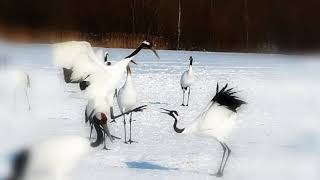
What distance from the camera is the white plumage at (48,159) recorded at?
225cm

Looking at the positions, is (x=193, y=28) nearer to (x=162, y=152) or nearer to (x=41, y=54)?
(x=41, y=54)

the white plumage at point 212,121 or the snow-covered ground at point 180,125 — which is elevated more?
the white plumage at point 212,121

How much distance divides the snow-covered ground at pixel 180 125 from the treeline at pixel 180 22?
22.4 feet

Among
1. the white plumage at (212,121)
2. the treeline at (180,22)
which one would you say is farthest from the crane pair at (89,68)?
the treeline at (180,22)

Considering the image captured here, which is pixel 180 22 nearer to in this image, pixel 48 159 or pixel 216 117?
pixel 216 117

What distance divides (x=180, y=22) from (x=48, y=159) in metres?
18.2

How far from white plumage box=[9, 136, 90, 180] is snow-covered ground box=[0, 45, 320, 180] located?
1.93 meters

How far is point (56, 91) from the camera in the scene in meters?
9.28

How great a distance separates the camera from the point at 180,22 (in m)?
20.3

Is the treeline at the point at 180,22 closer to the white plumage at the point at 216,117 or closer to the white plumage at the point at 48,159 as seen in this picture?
the white plumage at the point at 216,117

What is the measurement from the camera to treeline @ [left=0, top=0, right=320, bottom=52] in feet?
64.5

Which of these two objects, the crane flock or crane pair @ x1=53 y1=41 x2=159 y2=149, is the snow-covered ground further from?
crane pair @ x1=53 y1=41 x2=159 y2=149

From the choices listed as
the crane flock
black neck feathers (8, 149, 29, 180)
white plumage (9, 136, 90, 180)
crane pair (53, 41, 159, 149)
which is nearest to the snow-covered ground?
the crane flock

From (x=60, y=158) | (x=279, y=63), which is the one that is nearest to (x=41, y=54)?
(x=279, y=63)
